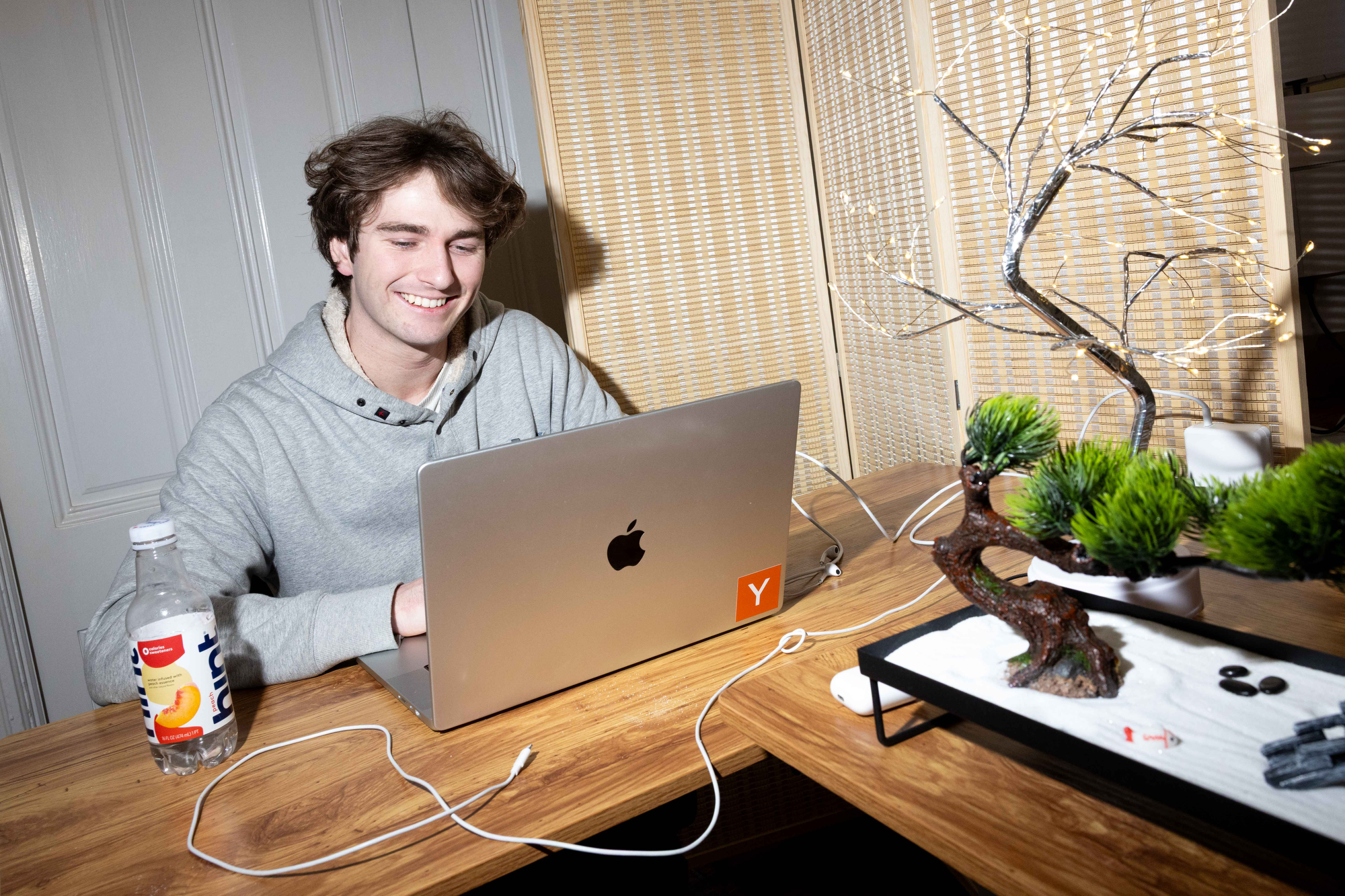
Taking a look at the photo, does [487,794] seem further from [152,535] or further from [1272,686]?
[1272,686]

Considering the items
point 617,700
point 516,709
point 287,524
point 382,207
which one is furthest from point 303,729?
point 382,207

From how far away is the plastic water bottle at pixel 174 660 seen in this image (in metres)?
0.87

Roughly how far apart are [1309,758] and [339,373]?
1317 millimetres

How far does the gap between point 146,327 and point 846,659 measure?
5.54 ft

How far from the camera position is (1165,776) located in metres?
0.59

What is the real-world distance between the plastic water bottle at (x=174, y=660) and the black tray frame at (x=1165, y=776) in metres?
0.62

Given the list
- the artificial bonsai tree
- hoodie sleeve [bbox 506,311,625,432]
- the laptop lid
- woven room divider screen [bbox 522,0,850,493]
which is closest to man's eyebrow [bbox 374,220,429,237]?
hoodie sleeve [bbox 506,311,625,432]

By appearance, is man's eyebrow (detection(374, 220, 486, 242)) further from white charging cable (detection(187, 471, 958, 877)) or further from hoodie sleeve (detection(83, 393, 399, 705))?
white charging cable (detection(187, 471, 958, 877))

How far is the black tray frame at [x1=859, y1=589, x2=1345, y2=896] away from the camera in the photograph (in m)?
0.54

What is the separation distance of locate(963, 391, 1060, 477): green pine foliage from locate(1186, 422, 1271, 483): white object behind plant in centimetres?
50

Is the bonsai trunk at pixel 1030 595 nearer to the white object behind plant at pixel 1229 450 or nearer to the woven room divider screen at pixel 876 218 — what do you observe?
the white object behind plant at pixel 1229 450

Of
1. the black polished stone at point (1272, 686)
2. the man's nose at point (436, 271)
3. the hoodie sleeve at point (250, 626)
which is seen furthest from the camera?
the man's nose at point (436, 271)

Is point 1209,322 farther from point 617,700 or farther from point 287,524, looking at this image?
point 287,524

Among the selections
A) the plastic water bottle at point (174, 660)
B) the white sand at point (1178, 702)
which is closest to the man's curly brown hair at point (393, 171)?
the plastic water bottle at point (174, 660)
